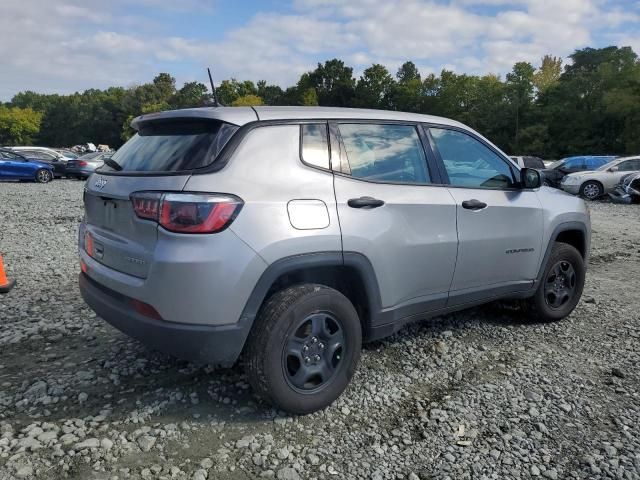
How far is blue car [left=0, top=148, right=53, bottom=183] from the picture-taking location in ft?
71.6

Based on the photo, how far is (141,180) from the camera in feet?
9.34

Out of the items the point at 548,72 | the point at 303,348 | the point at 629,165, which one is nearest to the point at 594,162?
the point at 629,165

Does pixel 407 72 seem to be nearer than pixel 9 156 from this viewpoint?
No

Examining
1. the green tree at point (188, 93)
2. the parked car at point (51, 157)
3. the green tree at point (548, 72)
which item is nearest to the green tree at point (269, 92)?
the green tree at point (188, 93)

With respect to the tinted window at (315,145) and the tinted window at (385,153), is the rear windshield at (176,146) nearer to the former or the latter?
the tinted window at (315,145)

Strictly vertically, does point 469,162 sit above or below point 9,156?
above

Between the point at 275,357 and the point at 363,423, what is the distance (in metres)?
0.70

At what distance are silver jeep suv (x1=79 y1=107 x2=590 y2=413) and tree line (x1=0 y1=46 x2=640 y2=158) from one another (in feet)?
73.5

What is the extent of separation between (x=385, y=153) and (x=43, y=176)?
922 inches

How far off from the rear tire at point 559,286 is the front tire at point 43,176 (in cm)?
2340

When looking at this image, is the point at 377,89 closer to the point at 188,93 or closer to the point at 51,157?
the point at 188,93

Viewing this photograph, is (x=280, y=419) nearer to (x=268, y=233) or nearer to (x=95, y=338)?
(x=268, y=233)

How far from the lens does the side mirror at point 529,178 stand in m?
4.20

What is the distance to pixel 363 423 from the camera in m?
3.02
